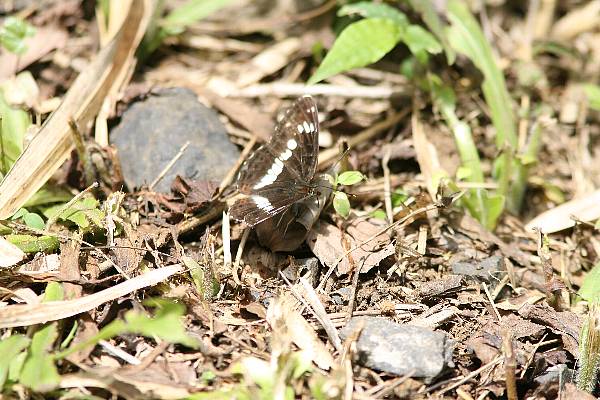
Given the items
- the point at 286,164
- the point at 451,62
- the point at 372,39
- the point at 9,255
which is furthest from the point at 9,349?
the point at 451,62

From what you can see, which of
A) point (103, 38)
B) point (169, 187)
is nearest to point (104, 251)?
point (169, 187)

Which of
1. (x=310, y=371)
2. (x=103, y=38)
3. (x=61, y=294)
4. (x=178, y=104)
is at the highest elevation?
(x=103, y=38)

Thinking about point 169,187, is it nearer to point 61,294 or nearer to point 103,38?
point 61,294

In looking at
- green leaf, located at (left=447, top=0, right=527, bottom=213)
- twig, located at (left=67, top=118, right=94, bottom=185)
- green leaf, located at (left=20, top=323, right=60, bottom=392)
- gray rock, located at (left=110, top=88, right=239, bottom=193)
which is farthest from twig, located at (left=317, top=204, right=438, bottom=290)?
twig, located at (left=67, top=118, right=94, bottom=185)

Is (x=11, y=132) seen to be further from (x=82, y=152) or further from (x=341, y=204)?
(x=341, y=204)

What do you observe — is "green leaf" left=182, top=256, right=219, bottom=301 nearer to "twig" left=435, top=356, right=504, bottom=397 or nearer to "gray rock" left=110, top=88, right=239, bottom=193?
"gray rock" left=110, top=88, right=239, bottom=193

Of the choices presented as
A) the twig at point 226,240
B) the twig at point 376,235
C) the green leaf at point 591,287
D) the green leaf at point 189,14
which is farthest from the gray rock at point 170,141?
the green leaf at point 591,287

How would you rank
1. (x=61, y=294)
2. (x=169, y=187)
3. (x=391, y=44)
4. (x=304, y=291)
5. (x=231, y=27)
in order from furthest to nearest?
(x=231, y=27) < (x=391, y=44) < (x=169, y=187) < (x=304, y=291) < (x=61, y=294)
